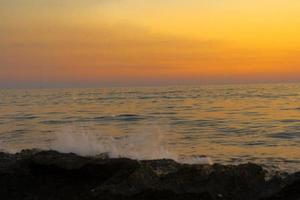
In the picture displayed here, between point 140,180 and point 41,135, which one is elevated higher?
point 140,180

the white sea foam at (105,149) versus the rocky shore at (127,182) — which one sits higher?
the rocky shore at (127,182)

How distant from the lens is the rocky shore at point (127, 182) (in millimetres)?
7348

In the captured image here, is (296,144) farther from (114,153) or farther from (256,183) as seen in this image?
(256,183)

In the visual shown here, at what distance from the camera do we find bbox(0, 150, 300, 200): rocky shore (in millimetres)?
7348

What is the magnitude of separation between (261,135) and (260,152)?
216 inches

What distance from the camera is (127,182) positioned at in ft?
24.7

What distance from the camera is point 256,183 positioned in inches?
309

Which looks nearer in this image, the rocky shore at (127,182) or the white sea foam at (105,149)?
the rocky shore at (127,182)

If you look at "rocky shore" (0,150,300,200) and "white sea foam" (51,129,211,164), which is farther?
"white sea foam" (51,129,211,164)

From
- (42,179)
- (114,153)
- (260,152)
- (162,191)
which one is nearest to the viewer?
(162,191)

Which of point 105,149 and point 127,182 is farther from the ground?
point 127,182

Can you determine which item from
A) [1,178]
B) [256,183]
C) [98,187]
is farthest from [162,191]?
[1,178]

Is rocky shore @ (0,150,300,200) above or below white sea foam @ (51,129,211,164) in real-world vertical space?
above

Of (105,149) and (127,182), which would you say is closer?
(127,182)
